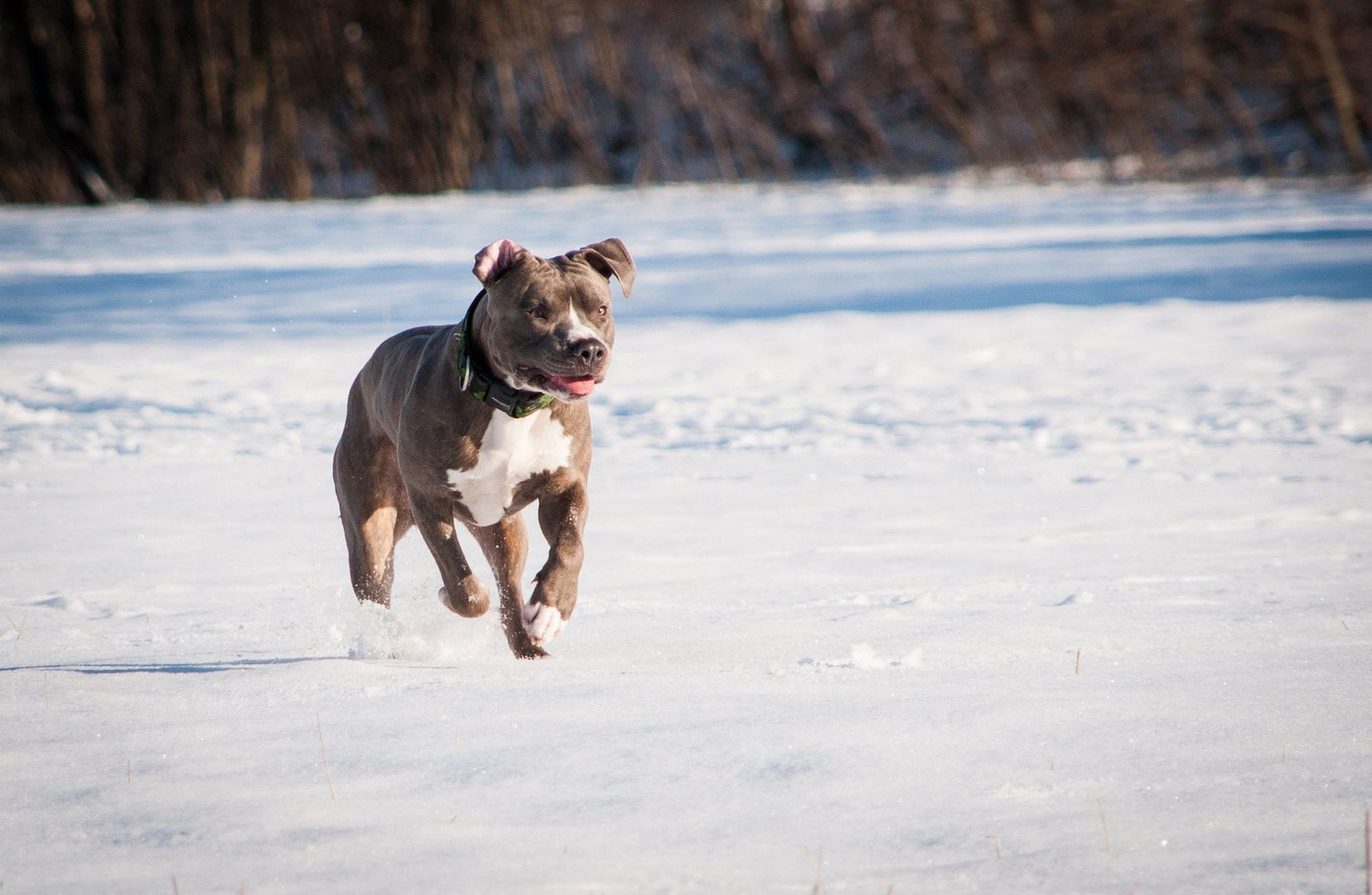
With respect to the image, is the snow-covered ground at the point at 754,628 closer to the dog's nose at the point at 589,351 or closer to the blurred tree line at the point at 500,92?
the dog's nose at the point at 589,351

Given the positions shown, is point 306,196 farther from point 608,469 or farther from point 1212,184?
A: point 608,469

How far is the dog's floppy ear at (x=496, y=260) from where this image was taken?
14.2 ft

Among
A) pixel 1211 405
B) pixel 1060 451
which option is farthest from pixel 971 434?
pixel 1211 405

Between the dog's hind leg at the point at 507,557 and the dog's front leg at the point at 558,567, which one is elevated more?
the dog's front leg at the point at 558,567

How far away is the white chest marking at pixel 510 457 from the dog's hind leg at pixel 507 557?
32cm

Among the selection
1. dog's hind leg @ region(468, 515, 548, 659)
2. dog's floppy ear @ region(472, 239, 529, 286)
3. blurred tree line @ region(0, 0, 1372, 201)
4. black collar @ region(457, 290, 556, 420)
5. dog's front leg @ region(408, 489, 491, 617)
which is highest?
dog's floppy ear @ region(472, 239, 529, 286)

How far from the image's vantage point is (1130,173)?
26.6m

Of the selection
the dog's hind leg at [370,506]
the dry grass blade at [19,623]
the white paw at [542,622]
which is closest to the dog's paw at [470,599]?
the white paw at [542,622]

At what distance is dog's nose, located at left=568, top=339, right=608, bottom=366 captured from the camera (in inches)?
163

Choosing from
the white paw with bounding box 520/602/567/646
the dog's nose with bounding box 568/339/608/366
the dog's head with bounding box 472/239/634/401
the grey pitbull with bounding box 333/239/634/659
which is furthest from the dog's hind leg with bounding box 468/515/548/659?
the dog's nose with bounding box 568/339/608/366

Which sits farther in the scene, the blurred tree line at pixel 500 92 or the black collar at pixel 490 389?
the blurred tree line at pixel 500 92

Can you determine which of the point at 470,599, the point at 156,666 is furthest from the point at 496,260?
the point at 156,666

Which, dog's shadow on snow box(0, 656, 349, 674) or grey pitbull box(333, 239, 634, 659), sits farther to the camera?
grey pitbull box(333, 239, 634, 659)

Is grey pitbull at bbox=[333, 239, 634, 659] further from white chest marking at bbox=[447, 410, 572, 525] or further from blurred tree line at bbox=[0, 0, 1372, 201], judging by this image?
blurred tree line at bbox=[0, 0, 1372, 201]
